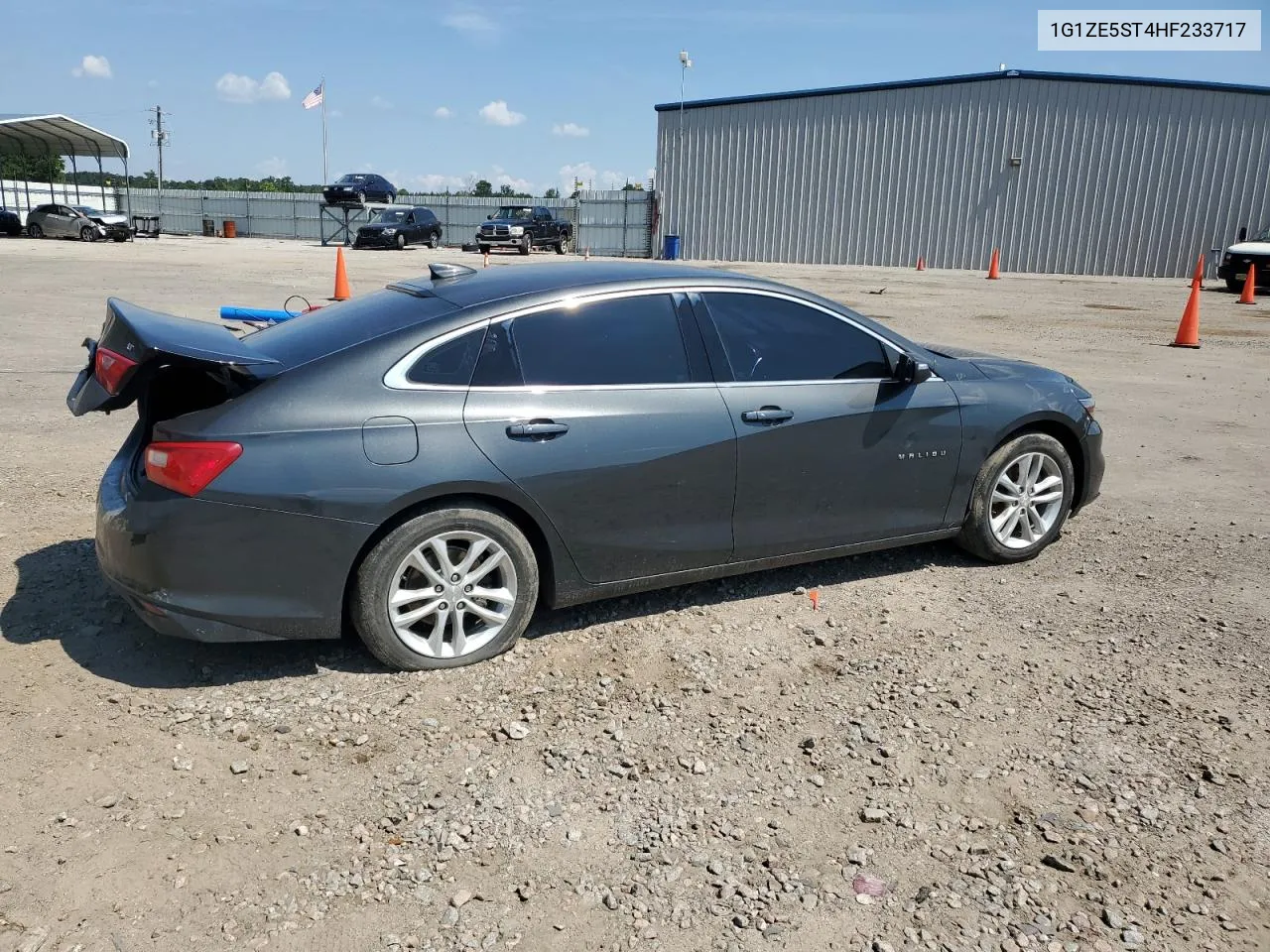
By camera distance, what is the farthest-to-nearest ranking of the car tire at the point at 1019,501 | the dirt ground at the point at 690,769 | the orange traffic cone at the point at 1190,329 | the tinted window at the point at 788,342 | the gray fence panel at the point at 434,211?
the gray fence panel at the point at 434,211 < the orange traffic cone at the point at 1190,329 < the car tire at the point at 1019,501 < the tinted window at the point at 788,342 < the dirt ground at the point at 690,769

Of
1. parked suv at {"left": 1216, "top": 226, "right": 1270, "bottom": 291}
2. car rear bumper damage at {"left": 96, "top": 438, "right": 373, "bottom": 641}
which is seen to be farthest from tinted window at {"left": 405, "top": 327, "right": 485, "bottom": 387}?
parked suv at {"left": 1216, "top": 226, "right": 1270, "bottom": 291}

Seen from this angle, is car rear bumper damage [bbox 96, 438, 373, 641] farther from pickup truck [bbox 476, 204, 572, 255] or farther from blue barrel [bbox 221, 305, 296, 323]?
pickup truck [bbox 476, 204, 572, 255]

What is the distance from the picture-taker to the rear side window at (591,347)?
4000 mm

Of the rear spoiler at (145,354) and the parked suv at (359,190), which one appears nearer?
the rear spoiler at (145,354)

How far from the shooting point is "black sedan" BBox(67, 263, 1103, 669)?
3580 millimetres

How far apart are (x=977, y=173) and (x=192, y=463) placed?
1383 inches

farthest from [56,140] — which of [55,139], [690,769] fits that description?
[690,769]

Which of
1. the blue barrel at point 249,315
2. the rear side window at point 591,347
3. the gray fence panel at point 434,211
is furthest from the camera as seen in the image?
the gray fence panel at point 434,211

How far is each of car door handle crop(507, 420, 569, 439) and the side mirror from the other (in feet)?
5.66

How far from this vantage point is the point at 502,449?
385 centimetres

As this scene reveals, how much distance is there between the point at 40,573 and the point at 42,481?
169 centimetres

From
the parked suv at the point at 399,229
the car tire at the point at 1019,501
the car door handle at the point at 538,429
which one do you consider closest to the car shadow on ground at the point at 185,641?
the car tire at the point at 1019,501

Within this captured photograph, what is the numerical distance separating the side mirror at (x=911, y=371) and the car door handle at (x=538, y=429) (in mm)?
1724

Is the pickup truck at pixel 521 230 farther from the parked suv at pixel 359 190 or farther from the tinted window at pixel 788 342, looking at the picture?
the tinted window at pixel 788 342
